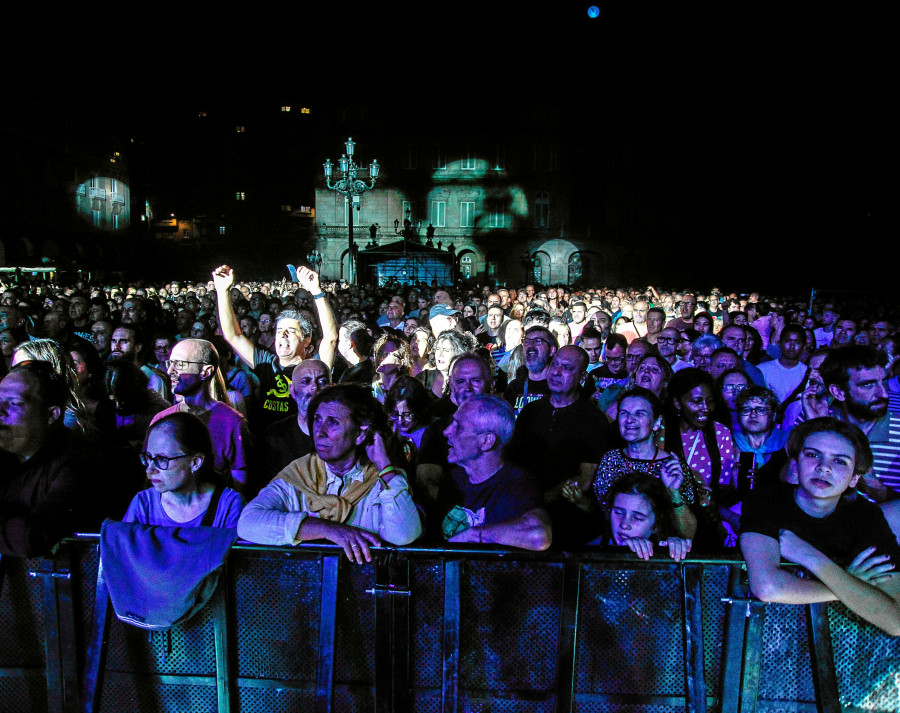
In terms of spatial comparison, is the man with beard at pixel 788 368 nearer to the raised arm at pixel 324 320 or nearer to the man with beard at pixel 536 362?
the man with beard at pixel 536 362

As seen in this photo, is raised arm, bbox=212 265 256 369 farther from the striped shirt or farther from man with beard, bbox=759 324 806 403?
man with beard, bbox=759 324 806 403

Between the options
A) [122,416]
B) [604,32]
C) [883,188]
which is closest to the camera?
[122,416]

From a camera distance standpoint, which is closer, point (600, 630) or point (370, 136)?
point (600, 630)

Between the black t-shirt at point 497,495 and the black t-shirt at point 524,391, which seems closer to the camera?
the black t-shirt at point 497,495

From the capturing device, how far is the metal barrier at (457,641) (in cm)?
253

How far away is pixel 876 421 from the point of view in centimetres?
411

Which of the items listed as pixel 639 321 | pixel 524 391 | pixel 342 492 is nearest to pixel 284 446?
A: pixel 342 492

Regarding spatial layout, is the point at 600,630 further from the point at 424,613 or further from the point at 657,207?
the point at 657,207

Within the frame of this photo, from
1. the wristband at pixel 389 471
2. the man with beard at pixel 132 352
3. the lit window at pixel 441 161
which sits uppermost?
the lit window at pixel 441 161

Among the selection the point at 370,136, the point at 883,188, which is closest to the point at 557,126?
the point at 370,136

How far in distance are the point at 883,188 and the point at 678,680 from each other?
4152 cm

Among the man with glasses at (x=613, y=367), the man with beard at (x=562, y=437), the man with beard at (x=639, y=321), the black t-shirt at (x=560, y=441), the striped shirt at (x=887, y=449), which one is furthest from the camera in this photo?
the man with beard at (x=639, y=321)

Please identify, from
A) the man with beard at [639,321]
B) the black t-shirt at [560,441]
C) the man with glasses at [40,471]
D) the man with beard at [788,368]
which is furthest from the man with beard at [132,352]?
the man with beard at [639,321]

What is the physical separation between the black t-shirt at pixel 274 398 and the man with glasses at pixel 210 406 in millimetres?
1108
